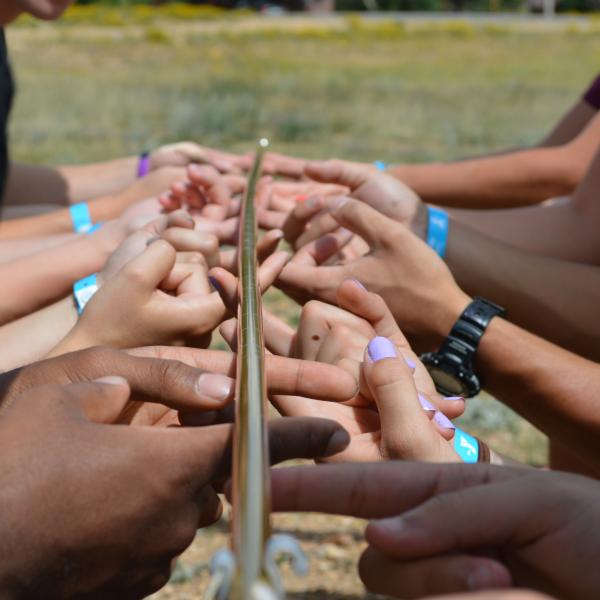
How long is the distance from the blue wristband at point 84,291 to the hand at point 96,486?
667mm

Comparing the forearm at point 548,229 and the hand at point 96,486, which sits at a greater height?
the hand at point 96,486

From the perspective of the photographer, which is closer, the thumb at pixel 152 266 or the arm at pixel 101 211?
the thumb at pixel 152 266

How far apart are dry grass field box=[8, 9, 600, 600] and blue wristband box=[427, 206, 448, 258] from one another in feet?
3.84

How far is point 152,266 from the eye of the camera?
4.91 ft

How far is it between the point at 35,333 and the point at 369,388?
0.76 meters

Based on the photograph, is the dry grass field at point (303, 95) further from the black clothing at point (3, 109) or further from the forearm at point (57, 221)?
the black clothing at point (3, 109)

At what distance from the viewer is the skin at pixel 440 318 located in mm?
1656

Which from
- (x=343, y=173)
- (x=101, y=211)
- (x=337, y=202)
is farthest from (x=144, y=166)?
(x=337, y=202)

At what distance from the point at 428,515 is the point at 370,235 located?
949 millimetres

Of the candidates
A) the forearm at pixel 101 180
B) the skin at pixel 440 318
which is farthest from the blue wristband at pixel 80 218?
the skin at pixel 440 318

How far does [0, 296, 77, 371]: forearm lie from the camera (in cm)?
162

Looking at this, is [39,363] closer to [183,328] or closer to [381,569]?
[183,328]

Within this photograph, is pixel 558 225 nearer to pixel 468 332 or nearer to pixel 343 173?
pixel 343 173

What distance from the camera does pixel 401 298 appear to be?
1.73 metres
